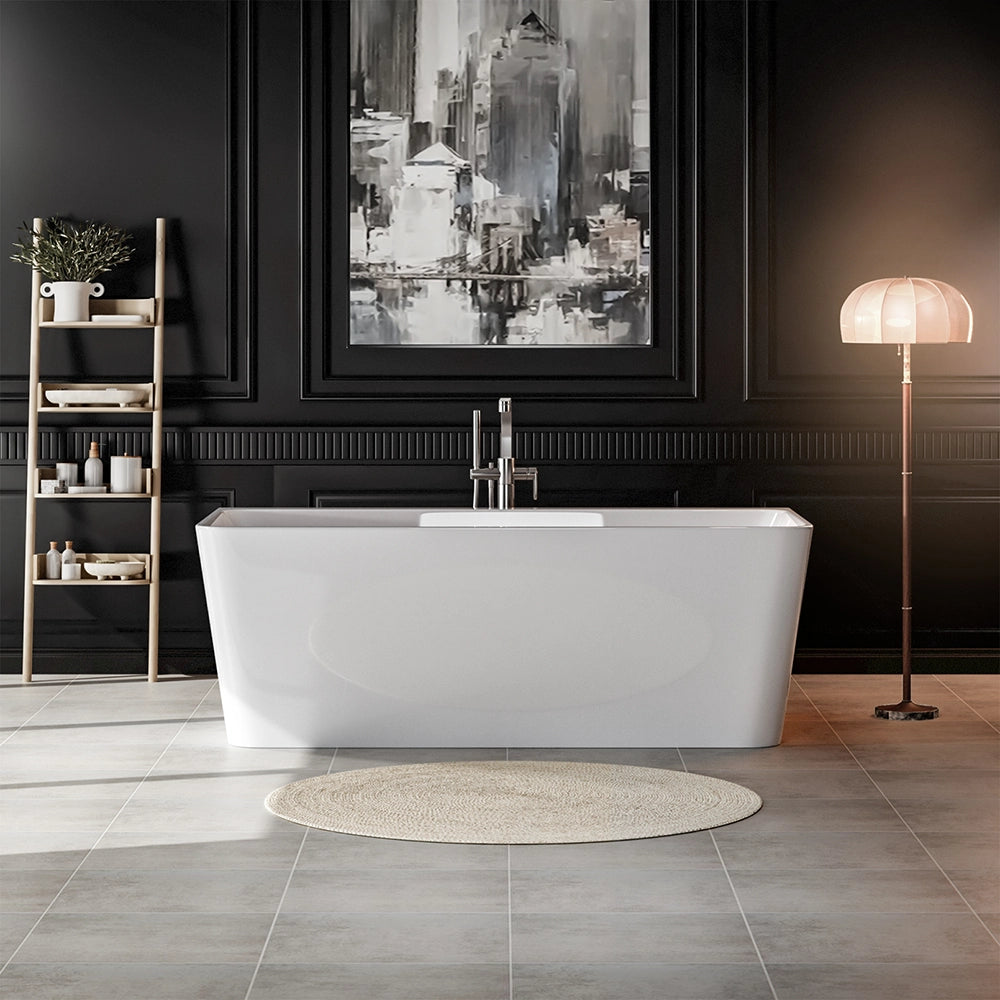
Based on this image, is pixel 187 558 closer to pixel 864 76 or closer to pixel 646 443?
pixel 646 443

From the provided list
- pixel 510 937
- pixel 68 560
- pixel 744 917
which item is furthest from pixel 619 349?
pixel 510 937

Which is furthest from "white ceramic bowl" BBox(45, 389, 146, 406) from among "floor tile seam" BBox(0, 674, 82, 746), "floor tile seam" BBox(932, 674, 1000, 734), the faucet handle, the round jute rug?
"floor tile seam" BBox(932, 674, 1000, 734)

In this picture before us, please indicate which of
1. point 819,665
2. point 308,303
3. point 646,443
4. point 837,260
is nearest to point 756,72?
point 837,260

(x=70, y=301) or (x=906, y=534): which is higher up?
(x=70, y=301)

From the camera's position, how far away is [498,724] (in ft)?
12.1

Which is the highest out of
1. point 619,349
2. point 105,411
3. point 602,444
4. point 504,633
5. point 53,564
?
point 619,349

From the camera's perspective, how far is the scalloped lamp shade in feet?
13.4

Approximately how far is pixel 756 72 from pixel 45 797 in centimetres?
314

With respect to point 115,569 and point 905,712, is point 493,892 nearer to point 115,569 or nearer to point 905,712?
point 905,712

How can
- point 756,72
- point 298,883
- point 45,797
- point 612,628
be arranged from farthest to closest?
point 756,72 < point 612,628 < point 45,797 < point 298,883

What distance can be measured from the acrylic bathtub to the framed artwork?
49.0 inches

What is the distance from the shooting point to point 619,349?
472 cm

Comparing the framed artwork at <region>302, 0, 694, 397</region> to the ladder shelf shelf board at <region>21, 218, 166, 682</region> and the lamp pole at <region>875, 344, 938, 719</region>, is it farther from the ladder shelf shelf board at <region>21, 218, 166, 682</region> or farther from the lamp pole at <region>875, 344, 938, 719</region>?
the lamp pole at <region>875, 344, 938, 719</region>

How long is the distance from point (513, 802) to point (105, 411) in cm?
213
